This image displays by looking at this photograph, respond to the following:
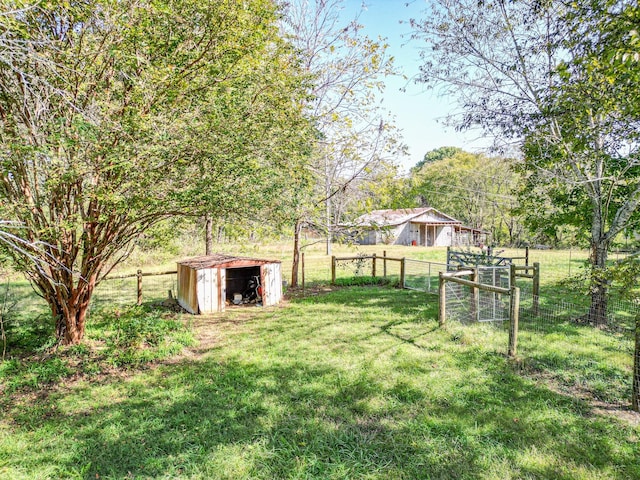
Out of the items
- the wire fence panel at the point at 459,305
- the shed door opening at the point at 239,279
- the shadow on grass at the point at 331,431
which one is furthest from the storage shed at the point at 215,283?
the wire fence panel at the point at 459,305

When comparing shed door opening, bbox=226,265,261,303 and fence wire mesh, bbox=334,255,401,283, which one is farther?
fence wire mesh, bbox=334,255,401,283

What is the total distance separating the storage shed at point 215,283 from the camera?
8.50 meters

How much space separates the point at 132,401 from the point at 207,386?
0.86 meters

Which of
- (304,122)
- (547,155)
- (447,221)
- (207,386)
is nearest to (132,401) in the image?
(207,386)

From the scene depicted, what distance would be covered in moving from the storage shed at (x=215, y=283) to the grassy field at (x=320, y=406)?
1844mm

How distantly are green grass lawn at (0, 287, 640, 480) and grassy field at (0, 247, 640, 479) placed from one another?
0.7 inches

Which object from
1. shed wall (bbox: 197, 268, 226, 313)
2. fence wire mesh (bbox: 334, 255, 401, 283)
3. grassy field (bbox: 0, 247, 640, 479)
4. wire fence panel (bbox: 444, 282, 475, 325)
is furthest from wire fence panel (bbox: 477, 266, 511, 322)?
shed wall (bbox: 197, 268, 226, 313)

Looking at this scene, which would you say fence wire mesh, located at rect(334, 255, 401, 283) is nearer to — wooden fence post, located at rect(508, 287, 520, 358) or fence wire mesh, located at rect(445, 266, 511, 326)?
fence wire mesh, located at rect(445, 266, 511, 326)

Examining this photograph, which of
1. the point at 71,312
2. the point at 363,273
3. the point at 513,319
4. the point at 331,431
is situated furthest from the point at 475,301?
the point at 71,312

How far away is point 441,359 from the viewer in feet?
17.1

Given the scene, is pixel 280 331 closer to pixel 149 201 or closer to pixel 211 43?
pixel 149 201

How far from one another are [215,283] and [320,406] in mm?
5464

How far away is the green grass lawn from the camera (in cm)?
298

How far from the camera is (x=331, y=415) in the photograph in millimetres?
3752
